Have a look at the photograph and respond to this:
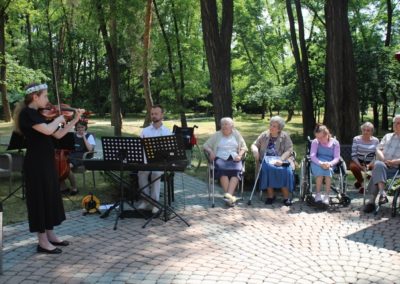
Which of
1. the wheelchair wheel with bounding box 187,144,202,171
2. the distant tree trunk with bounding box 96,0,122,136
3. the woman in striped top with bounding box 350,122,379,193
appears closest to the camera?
the woman in striped top with bounding box 350,122,379,193

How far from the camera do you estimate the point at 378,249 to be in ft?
16.7

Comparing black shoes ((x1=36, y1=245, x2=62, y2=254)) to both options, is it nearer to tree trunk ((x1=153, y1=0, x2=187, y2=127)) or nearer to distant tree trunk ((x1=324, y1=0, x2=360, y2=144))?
distant tree trunk ((x1=324, y1=0, x2=360, y2=144))

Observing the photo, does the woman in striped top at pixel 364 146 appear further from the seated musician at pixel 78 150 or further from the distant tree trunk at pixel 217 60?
the seated musician at pixel 78 150

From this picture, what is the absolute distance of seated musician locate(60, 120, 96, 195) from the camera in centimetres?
795

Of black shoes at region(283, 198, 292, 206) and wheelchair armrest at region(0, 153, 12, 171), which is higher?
wheelchair armrest at region(0, 153, 12, 171)

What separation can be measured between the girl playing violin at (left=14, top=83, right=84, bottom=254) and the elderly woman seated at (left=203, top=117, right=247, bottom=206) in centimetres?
298

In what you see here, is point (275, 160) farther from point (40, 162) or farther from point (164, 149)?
point (40, 162)

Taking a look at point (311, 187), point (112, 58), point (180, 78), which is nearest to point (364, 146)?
point (311, 187)

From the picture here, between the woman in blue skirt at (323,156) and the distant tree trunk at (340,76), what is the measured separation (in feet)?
11.7

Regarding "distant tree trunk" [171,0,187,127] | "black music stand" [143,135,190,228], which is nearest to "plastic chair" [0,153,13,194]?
"black music stand" [143,135,190,228]

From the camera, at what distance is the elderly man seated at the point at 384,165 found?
22.1 ft

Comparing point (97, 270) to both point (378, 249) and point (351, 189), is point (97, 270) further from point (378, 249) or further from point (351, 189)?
point (351, 189)

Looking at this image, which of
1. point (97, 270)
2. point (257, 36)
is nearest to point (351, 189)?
point (97, 270)

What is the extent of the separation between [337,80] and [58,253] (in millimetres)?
7674
